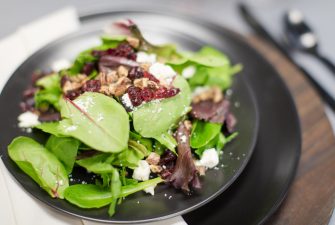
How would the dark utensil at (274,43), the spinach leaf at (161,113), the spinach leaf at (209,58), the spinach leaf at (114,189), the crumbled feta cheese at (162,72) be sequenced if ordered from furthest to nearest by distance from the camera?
the dark utensil at (274,43)
the spinach leaf at (209,58)
the crumbled feta cheese at (162,72)
the spinach leaf at (161,113)
the spinach leaf at (114,189)

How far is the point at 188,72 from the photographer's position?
1482 mm

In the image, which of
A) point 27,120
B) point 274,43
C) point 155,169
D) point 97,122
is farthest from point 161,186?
point 274,43

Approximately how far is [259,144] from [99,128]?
0.63m

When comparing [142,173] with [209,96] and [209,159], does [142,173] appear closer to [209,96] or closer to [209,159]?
[209,159]

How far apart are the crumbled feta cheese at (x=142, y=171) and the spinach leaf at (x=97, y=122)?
0.12 meters

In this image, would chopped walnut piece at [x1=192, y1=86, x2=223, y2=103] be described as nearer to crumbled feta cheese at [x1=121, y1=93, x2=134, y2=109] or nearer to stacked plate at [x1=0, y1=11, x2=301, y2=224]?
stacked plate at [x1=0, y1=11, x2=301, y2=224]

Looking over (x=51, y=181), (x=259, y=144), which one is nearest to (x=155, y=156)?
(x=51, y=181)

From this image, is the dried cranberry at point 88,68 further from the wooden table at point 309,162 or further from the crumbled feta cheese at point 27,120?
the wooden table at point 309,162

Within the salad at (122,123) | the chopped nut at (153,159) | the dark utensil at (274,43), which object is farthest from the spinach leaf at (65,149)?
the dark utensil at (274,43)

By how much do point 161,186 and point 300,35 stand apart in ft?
3.90

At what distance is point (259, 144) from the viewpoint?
58.3 inches

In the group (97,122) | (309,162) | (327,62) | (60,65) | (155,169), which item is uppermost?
(60,65)

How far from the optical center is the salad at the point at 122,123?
1.15m

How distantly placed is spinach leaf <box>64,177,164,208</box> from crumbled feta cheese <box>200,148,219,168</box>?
156 mm
